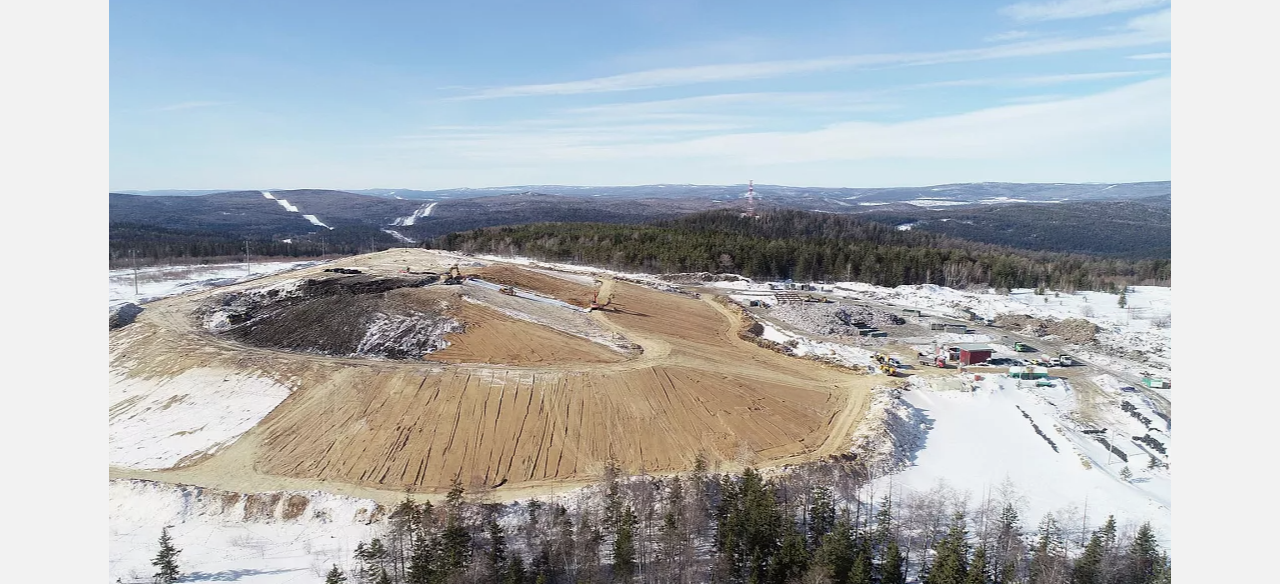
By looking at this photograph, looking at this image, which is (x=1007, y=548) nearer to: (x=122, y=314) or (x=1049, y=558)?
(x=1049, y=558)

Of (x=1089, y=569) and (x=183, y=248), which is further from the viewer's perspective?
(x=183, y=248)

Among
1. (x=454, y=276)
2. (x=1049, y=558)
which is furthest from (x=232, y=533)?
(x=454, y=276)

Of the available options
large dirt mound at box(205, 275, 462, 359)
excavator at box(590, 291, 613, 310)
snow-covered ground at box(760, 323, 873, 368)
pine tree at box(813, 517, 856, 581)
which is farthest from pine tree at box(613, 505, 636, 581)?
excavator at box(590, 291, 613, 310)

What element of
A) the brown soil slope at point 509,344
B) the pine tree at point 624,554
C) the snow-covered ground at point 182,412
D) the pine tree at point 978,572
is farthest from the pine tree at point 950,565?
the snow-covered ground at point 182,412

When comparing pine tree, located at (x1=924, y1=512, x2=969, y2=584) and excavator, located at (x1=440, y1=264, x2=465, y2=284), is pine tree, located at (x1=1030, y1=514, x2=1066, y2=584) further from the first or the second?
excavator, located at (x1=440, y1=264, x2=465, y2=284)

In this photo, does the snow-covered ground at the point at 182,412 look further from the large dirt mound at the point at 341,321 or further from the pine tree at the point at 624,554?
the pine tree at the point at 624,554

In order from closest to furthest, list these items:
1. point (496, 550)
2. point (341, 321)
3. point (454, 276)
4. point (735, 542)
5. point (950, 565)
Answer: point (950, 565) → point (496, 550) → point (735, 542) → point (341, 321) → point (454, 276)
